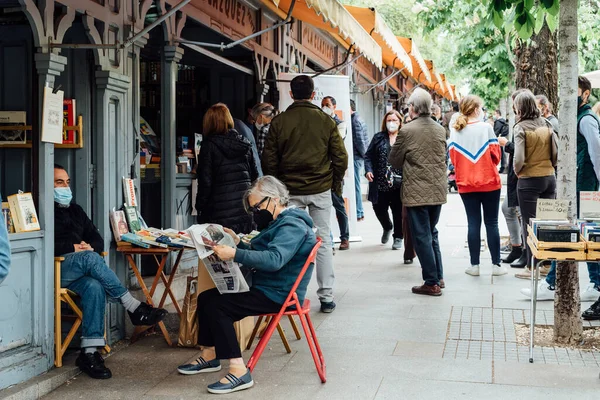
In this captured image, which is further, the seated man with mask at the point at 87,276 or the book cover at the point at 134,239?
the book cover at the point at 134,239

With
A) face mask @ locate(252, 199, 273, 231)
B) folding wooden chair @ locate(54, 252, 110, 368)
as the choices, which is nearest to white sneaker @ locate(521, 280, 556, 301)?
face mask @ locate(252, 199, 273, 231)

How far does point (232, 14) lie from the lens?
9258 millimetres

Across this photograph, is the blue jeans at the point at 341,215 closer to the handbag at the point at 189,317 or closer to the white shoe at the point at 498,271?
the white shoe at the point at 498,271

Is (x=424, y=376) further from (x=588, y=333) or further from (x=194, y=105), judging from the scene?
(x=194, y=105)

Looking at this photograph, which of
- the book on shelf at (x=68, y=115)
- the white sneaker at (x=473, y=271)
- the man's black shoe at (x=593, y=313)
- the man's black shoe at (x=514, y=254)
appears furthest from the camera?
the man's black shoe at (x=514, y=254)

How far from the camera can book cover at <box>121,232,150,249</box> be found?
6121 millimetres

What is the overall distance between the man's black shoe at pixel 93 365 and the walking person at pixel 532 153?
4.60 metres

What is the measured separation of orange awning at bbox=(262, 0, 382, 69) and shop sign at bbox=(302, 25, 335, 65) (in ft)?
8.11

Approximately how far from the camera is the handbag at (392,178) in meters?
10.4

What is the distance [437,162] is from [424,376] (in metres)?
3.14

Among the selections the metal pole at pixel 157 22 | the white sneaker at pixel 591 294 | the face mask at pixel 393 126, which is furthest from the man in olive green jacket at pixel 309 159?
the face mask at pixel 393 126

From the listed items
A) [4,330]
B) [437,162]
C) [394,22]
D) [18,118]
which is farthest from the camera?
[394,22]

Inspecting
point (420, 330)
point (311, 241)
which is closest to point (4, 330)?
point (311, 241)

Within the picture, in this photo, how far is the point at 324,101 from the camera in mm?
10266
